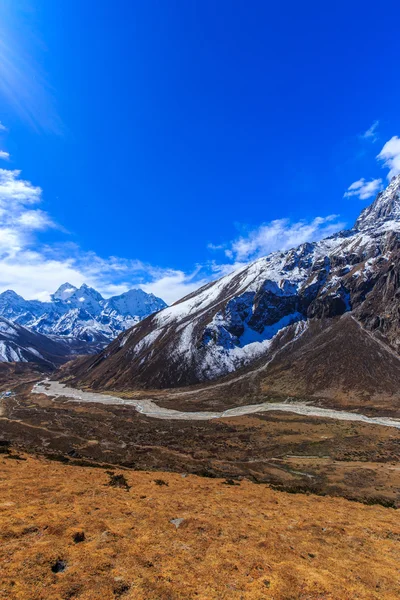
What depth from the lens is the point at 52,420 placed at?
9531 cm

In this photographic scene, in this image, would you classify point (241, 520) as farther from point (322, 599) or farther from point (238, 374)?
point (238, 374)

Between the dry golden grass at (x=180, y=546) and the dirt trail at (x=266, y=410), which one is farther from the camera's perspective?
the dirt trail at (x=266, y=410)

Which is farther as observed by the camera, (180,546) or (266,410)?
(266,410)

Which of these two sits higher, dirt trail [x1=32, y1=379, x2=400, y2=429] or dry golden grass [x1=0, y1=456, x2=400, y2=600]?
dry golden grass [x1=0, y1=456, x2=400, y2=600]

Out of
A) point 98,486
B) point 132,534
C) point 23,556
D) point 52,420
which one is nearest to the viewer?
point 23,556

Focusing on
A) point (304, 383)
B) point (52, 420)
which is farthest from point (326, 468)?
point (304, 383)

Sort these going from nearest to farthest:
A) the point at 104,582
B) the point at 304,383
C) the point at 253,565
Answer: the point at 104,582 → the point at 253,565 → the point at 304,383

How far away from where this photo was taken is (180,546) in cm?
1698

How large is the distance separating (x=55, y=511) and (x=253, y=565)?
13.2 m

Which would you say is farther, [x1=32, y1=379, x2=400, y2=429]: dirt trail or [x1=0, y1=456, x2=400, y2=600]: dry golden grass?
[x1=32, y1=379, x2=400, y2=429]: dirt trail

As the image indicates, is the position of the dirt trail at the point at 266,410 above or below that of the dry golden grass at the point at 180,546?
below

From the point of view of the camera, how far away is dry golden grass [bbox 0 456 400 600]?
41.8ft

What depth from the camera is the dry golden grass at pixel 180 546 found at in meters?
12.8

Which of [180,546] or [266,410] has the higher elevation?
[180,546]
